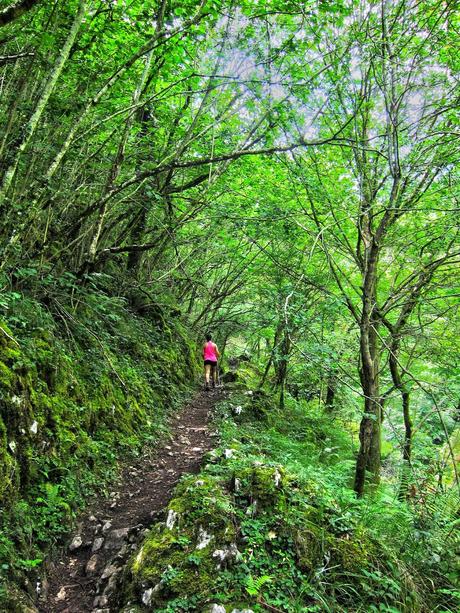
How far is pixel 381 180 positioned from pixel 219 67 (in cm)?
393

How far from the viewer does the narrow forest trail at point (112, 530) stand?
342cm

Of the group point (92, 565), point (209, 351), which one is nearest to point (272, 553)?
point (92, 565)

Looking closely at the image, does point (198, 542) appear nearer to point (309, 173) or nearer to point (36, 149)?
point (36, 149)

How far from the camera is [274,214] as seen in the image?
290 inches

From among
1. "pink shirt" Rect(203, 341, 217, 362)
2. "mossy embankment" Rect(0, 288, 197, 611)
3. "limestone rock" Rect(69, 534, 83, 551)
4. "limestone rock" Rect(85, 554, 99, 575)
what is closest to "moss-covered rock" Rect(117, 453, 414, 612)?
"limestone rock" Rect(85, 554, 99, 575)

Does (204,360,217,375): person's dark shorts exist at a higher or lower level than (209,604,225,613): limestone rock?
higher

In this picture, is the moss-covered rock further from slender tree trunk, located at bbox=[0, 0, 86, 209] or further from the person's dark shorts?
the person's dark shorts

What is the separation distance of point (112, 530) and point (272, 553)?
6.50 ft

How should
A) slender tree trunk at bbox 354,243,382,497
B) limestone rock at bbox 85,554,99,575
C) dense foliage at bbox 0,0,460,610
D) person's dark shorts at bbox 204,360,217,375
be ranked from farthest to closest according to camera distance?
person's dark shorts at bbox 204,360,217,375 → slender tree trunk at bbox 354,243,382,497 → dense foliage at bbox 0,0,460,610 → limestone rock at bbox 85,554,99,575

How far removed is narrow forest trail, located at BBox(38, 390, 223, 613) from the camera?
3.42 metres

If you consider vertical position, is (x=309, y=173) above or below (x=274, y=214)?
above

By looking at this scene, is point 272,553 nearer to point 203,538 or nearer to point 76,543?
point 203,538

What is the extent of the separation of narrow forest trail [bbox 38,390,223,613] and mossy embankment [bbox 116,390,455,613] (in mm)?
398

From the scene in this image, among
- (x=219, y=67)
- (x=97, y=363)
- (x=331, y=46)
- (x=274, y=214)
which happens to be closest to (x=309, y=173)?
(x=274, y=214)
